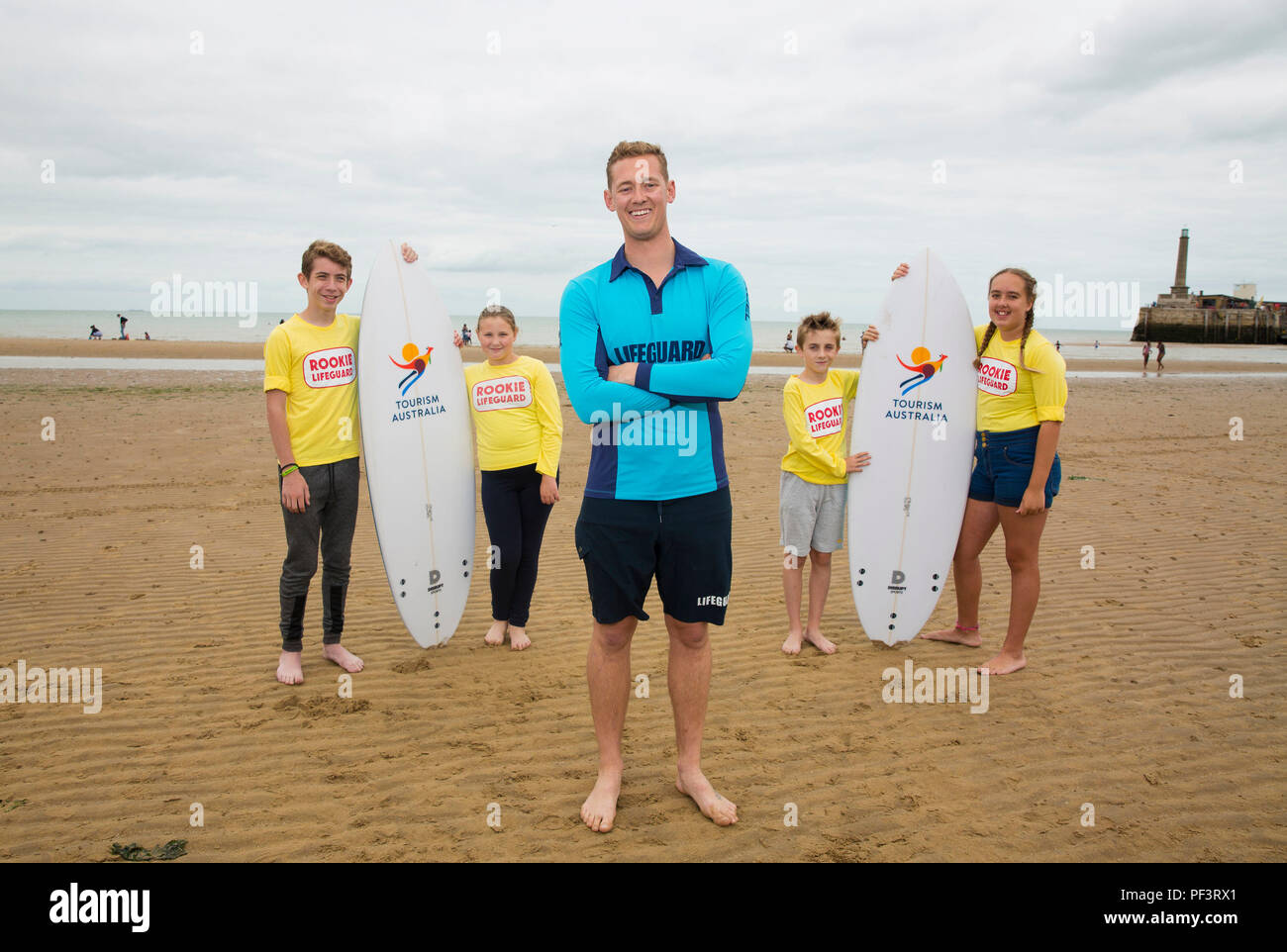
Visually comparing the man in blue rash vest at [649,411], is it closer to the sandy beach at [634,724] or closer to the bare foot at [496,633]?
the sandy beach at [634,724]

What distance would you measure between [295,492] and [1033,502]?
351 cm

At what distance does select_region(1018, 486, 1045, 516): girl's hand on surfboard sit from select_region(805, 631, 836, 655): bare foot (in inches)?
48.6

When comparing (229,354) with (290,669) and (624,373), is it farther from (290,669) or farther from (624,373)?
(624,373)

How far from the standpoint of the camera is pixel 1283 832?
2625 millimetres

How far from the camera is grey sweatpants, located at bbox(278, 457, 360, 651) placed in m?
3.66

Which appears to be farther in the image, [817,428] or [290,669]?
[817,428]

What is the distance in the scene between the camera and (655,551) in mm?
2594

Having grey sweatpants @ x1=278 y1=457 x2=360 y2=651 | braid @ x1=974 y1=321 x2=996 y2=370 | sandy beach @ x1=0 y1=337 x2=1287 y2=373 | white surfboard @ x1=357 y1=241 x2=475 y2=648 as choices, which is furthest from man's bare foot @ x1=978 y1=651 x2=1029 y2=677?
sandy beach @ x1=0 y1=337 x2=1287 y2=373

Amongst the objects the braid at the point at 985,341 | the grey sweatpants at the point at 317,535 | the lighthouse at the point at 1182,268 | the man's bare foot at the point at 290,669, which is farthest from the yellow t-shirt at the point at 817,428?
the lighthouse at the point at 1182,268

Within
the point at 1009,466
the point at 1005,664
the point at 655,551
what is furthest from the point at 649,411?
the point at 1005,664

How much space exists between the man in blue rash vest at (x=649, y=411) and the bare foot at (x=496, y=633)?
6.08 feet
